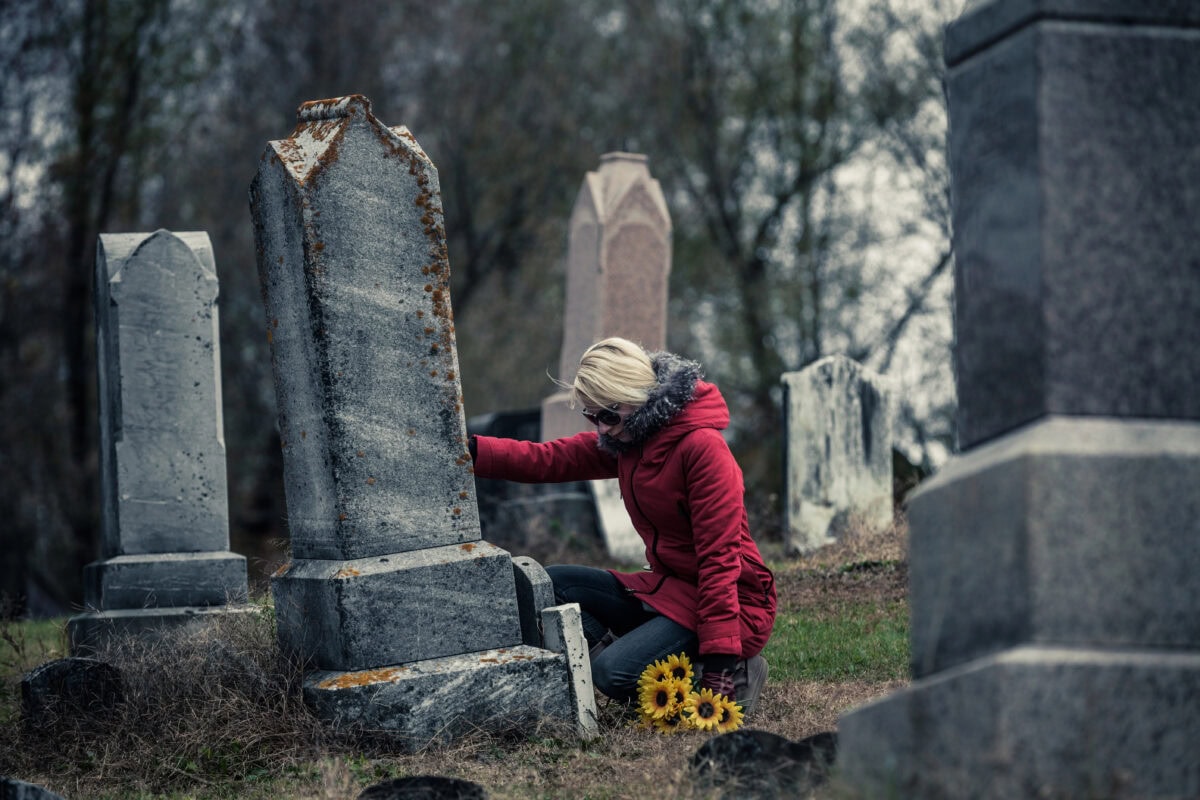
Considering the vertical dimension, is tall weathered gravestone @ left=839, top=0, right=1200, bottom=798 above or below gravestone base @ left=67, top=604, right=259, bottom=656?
above

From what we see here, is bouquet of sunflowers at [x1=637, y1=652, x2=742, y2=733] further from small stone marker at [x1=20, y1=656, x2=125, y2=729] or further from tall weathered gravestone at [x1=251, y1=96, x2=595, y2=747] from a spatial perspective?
small stone marker at [x1=20, y1=656, x2=125, y2=729]

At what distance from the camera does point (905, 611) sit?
7.23 meters

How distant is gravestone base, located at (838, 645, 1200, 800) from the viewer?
258 cm

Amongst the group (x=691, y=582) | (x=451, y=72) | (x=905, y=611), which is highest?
(x=451, y=72)

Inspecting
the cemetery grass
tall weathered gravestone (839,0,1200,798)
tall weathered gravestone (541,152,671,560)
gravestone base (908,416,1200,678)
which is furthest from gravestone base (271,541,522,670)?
tall weathered gravestone (541,152,671,560)

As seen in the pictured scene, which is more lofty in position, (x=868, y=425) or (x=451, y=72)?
(x=451, y=72)

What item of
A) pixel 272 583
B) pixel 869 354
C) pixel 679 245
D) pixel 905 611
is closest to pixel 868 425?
pixel 905 611

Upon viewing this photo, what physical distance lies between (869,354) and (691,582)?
48.1 feet

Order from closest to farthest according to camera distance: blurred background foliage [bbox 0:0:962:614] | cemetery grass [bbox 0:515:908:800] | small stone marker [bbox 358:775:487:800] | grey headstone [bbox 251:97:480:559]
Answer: small stone marker [bbox 358:775:487:800] < cemetery grass [bbox 0:515:908:800] < grey headstone [bbox 251:97:480:559] < blurred background foliage [bbox 0:0:962:614]

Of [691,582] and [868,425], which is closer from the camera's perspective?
[691,582]

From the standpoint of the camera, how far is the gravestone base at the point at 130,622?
6.83m

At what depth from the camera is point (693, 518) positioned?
4738 mm

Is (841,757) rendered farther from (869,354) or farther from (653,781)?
(869,354)

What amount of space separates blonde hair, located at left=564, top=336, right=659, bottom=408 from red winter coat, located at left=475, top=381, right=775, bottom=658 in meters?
0.17
